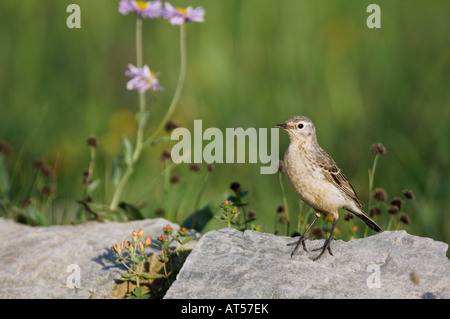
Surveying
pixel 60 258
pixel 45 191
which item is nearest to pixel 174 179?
pixel 45 191


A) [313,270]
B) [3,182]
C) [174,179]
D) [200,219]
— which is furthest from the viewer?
[3,182]

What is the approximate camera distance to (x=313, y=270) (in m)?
4.41

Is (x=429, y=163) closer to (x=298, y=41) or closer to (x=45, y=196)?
(x=298, y=41)

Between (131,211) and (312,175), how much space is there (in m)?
1.99

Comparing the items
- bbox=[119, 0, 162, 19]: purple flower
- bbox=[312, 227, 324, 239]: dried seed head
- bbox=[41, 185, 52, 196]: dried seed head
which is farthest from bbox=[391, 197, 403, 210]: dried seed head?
bbox=[41, 185, 52, 196]: dried seed head

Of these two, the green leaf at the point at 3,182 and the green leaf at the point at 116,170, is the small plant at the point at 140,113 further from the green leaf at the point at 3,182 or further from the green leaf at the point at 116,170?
the green leaf at the point at 3,182

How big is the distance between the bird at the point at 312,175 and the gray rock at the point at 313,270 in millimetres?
211

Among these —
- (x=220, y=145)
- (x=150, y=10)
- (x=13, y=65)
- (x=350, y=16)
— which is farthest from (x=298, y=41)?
(x=13, y=65)

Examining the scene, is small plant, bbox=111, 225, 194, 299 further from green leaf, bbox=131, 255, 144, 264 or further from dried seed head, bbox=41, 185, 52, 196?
dried seed head, bbox=41, 185, 52, 196

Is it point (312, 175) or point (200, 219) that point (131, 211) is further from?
point (312, 175)

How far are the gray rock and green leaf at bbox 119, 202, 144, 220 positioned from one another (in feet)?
4.94

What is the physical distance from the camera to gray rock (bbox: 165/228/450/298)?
13.6 feet
